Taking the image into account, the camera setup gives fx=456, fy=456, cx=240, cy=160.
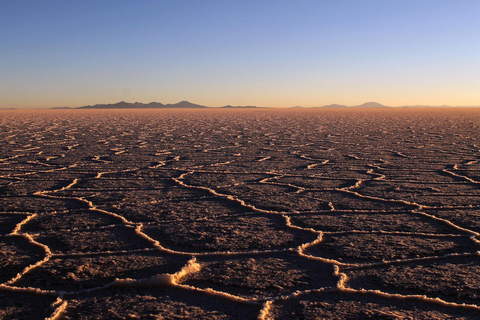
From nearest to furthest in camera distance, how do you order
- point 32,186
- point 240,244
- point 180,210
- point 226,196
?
point 240,244 < point 180,210 < point 226,196 < point 32,186

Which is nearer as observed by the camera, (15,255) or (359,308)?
(359,308)

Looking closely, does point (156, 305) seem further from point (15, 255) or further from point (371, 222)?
point (371, 222)

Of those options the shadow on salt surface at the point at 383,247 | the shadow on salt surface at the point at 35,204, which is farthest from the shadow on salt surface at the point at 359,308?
the shadow on salt surface at the point at 35,204

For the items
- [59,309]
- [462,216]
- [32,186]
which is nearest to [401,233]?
[462,216]

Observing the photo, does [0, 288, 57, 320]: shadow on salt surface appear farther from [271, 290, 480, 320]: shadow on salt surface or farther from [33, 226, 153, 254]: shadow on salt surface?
[271, 290, 480, 320]: shadow on salt surface

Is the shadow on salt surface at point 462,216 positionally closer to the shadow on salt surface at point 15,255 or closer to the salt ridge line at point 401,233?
the salt ridge line at point 401,233

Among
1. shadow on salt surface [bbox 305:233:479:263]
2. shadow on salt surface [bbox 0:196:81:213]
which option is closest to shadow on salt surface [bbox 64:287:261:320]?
shadow on salt surface [bbox 305:233:479:263]
